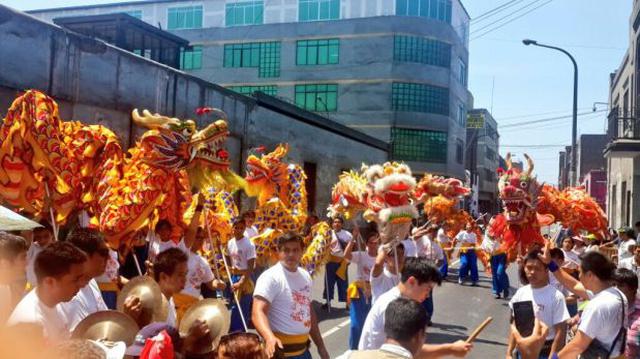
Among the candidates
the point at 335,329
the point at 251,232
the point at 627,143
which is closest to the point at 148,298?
the point at 335,329

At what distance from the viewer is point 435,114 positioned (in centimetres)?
3812

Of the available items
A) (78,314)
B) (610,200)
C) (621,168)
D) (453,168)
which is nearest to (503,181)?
(78,314)

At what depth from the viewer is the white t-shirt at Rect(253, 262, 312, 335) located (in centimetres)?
477

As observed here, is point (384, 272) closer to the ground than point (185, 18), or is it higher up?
closer to the ground

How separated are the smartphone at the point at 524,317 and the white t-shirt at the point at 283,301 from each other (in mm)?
1618

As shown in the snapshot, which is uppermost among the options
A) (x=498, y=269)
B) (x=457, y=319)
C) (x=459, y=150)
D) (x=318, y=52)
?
(x=318, y=52)

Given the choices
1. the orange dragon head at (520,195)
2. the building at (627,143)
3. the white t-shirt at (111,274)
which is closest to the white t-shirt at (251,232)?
the white t-shirt at (111,274)

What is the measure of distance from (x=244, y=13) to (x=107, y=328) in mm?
37378

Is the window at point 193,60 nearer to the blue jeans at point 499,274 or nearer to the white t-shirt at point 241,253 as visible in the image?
the blue jeans at point 499,274

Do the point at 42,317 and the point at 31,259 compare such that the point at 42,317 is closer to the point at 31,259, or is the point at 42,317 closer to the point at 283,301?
the point at 283,301

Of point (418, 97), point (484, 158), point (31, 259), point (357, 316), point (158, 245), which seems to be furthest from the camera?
point (484, 158)

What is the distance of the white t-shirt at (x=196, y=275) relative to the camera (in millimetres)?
6544

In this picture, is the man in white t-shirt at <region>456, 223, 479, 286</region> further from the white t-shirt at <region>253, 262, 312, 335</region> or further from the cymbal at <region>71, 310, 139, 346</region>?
the cymbal at <region>71, 310, 139, 346</region>

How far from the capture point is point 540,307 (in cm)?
513
